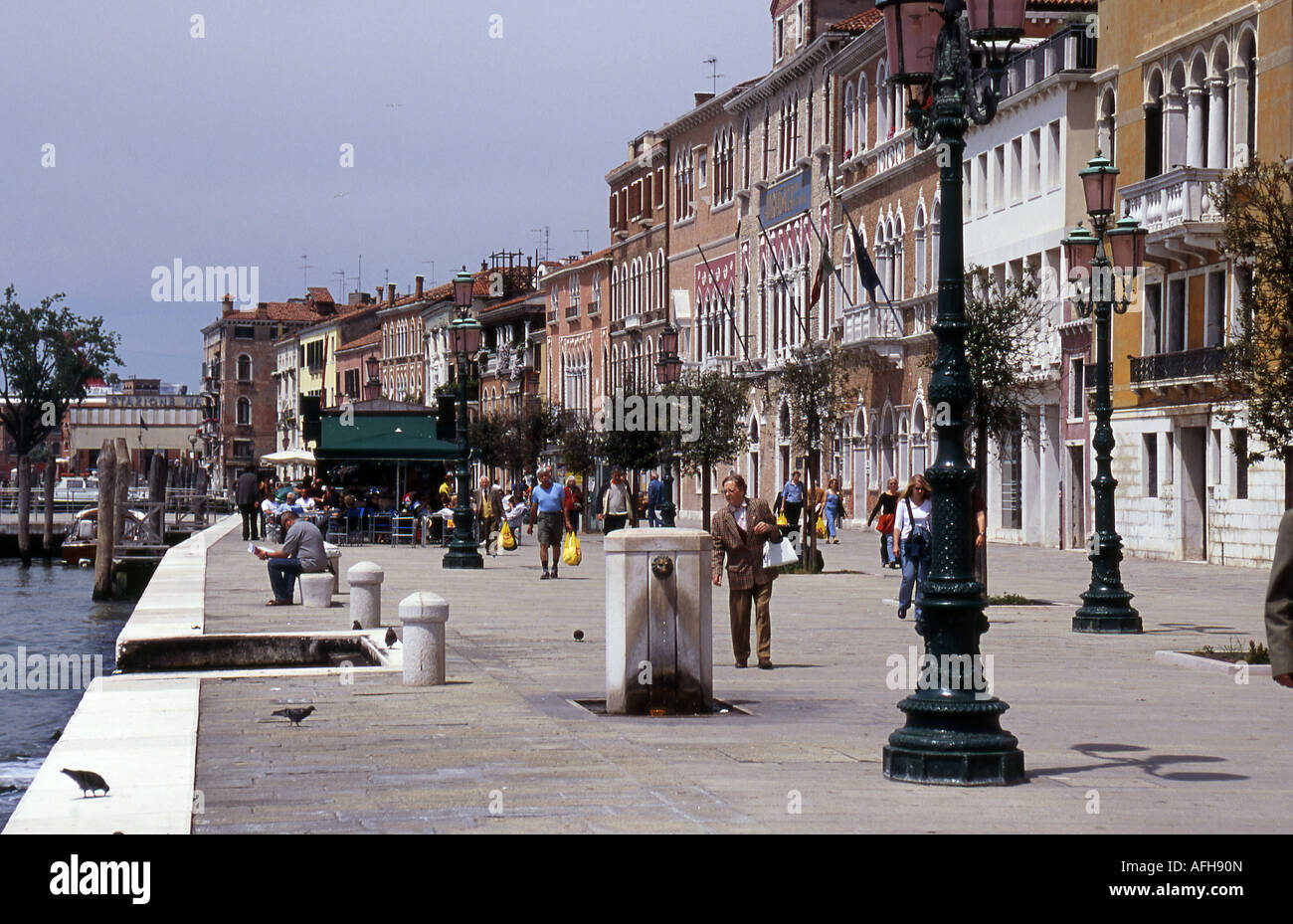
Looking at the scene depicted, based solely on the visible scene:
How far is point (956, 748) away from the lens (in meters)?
10.1

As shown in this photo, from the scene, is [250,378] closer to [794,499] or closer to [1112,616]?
[794,499]

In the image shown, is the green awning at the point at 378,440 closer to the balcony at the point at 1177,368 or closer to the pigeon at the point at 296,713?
the balcony at the point at 1177,368

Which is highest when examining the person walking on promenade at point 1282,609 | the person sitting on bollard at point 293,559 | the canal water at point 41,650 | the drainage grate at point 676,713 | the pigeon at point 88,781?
the person walking on promenade at point 1282,609

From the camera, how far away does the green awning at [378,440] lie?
47.7 metres

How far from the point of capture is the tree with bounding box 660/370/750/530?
167 ft

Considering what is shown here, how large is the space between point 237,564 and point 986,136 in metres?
22.4

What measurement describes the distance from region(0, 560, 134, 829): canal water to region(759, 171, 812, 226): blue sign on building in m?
23.2

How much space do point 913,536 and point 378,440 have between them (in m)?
27.4

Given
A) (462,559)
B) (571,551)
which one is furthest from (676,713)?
(462,559)

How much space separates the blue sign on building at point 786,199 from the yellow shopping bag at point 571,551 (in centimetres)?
2927

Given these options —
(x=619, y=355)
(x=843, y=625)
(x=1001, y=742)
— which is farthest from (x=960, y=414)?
(x=619, y=355)

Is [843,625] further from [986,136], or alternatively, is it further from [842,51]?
[842,51]

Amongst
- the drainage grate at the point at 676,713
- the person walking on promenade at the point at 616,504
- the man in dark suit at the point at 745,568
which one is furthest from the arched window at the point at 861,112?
the drainage grate at the point at 676,713

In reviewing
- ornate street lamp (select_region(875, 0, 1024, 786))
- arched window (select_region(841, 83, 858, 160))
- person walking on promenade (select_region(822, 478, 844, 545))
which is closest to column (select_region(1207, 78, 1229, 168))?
person walking on promenade (select_region(822, 478, 844, 545))
